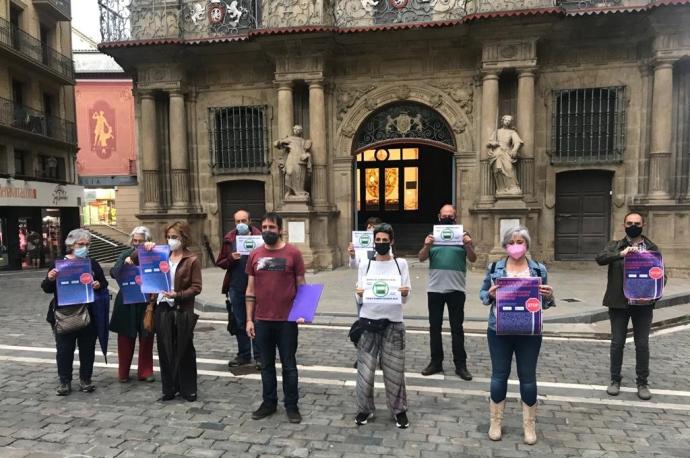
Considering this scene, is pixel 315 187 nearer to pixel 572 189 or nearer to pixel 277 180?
pixel 277 180

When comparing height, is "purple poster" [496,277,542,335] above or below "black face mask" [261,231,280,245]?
below

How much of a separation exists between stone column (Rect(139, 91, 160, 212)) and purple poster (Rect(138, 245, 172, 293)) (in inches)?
464

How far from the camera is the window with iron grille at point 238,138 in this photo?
16.2 m

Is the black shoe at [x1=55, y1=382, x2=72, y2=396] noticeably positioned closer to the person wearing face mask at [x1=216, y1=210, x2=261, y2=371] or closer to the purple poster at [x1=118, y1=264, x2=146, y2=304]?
the purple poster at [x1=118, y1=264, x2=146, y2=304]

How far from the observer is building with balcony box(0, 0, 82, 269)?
71.8 ft

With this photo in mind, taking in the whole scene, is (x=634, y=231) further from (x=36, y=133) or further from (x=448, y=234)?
(x=36, y=133)

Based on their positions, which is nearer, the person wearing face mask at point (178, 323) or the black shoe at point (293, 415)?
the black shoe at point (293, 415)

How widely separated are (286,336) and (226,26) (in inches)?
536

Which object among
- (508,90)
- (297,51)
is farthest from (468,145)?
(297,51)

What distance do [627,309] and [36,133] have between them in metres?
26.4

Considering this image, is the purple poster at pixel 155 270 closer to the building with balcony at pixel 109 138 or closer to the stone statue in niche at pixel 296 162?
the stone statue in niche at pixel 296 162

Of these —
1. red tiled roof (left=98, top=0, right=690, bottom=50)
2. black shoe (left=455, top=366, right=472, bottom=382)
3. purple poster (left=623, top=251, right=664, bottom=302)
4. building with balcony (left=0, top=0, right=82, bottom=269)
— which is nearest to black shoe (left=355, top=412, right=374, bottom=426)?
black shoe (left=455, top=366, right=472, bottom=382)

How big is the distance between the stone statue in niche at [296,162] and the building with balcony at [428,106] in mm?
367

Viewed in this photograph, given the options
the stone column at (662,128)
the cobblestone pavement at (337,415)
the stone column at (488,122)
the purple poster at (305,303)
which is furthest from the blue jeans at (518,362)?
the stone column at (662,128)
